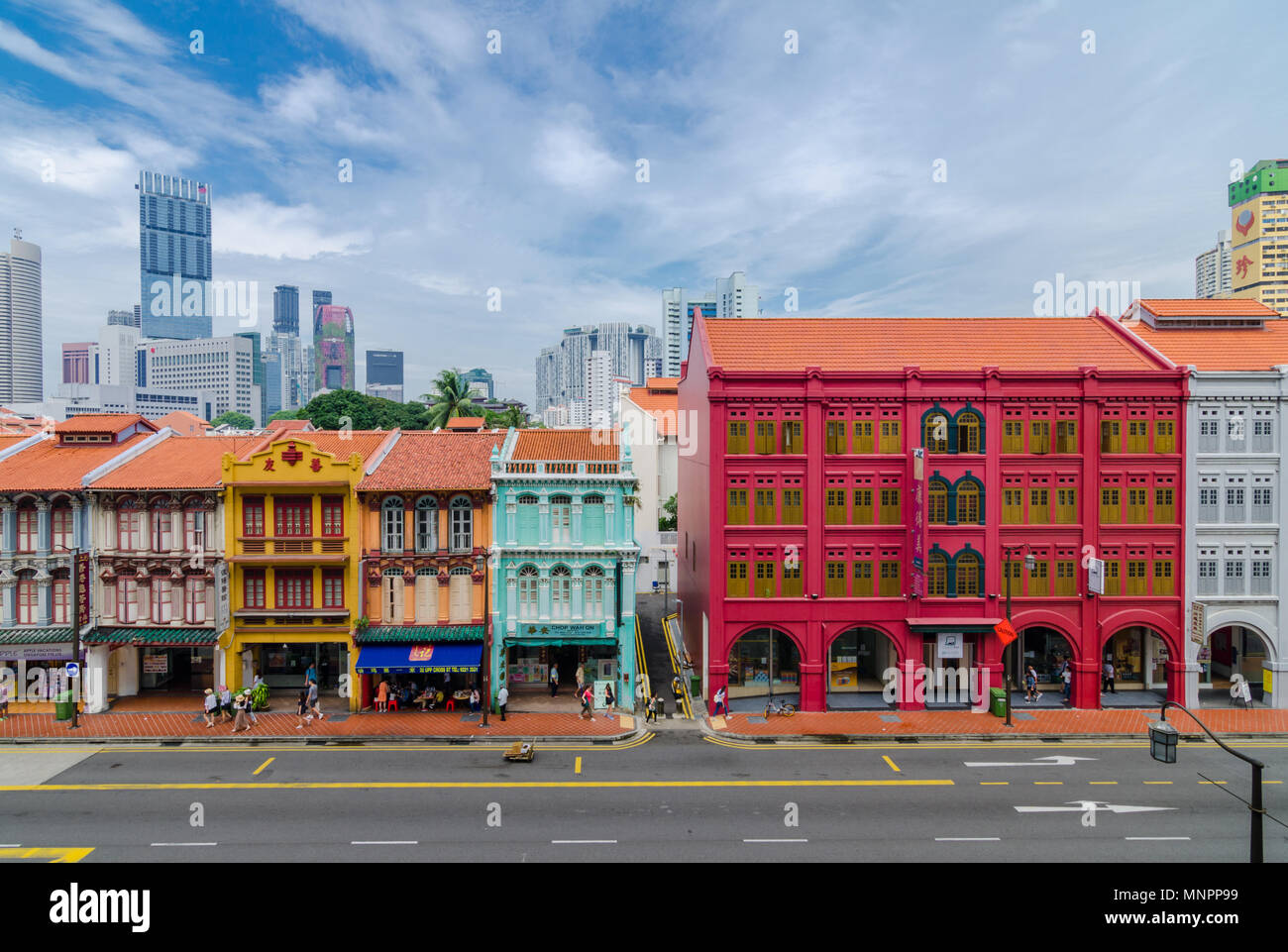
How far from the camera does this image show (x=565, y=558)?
32.8 metres

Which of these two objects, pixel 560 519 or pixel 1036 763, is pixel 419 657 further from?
pixel 1036 763

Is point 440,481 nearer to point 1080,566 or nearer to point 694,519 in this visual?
point 694,519

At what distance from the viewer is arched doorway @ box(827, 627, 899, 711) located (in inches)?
1366

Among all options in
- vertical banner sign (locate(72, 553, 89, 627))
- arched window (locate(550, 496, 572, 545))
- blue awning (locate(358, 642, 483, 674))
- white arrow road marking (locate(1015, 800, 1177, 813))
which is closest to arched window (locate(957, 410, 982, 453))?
white arrow road marking (locate(1015, 800, 1177, 813))

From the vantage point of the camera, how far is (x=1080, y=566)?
3328 centimetres

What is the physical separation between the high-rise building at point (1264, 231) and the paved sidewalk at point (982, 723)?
170273 millimetres

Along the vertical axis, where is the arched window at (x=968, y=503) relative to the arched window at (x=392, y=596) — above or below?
above

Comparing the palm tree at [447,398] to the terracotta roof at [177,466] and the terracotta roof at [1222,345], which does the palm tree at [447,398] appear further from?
the terracotta roof at [1222,345]

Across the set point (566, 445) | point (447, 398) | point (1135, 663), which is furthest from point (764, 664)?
point (447, 398)

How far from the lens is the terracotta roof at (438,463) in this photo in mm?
32469

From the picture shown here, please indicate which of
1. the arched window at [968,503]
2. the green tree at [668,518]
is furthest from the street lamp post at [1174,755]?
the green tree at [668,518]

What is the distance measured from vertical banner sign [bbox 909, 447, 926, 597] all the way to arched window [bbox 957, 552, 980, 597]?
206 cm

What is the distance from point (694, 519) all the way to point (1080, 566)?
724 inches
